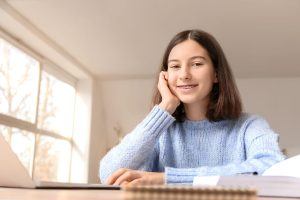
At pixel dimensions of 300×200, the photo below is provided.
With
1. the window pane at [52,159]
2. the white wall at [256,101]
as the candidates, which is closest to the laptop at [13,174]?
the window pane at [52,159]

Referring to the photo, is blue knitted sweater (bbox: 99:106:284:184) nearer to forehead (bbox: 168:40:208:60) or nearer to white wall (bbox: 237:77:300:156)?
forehead (bbox: 168:40:208:60)

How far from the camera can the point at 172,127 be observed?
1.31m

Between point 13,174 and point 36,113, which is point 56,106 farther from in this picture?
point 13,174

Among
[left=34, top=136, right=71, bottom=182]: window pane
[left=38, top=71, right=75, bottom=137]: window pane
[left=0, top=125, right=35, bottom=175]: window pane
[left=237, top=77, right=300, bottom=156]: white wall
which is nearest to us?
[left=0, top=125, right=35, bottom=175]: window pane

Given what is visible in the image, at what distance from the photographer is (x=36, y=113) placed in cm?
383

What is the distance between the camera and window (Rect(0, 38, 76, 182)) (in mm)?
3400

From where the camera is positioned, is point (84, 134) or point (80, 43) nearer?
point (80, 43)

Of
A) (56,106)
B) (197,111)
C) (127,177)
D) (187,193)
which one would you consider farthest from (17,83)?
(187,193)

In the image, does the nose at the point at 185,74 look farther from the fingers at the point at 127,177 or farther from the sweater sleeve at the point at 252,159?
the fingers at the point at 127,177

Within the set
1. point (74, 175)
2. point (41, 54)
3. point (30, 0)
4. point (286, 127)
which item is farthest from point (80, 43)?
point (286, 127)

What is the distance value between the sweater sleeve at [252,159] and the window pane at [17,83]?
2586 mm

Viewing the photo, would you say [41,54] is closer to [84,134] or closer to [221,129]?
[84,134]

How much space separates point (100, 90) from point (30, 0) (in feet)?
7.24

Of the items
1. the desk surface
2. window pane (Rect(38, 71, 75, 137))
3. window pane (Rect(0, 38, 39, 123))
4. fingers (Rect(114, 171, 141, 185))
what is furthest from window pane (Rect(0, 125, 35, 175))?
the desk surface
